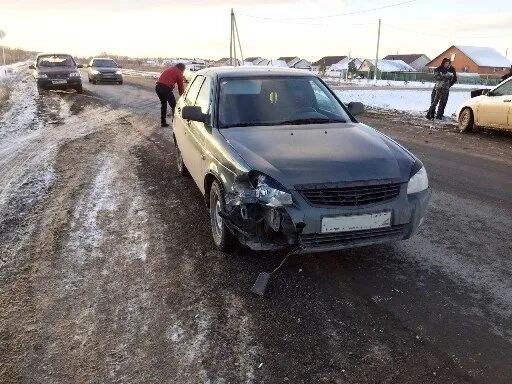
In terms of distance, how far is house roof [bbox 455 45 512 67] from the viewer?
77750 millimetres

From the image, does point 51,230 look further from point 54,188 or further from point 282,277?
point 282,277

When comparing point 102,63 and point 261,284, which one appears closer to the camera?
point 261,284

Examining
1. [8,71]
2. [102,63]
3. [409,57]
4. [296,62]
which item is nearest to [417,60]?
[409,57]

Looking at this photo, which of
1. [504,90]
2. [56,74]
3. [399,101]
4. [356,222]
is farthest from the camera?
[399,101]

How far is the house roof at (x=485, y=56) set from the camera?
77.8 metres

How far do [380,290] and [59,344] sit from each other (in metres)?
2.29

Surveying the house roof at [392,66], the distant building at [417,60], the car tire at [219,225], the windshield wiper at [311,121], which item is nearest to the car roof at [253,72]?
the windshield wiper at [311,121]

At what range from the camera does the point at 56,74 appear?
19.6 metres

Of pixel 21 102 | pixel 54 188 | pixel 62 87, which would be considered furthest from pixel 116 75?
pixel 54 188

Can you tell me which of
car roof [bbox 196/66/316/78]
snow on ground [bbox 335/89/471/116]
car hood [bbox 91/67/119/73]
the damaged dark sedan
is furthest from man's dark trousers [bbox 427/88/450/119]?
car hood [bbox 91/67/119/73]

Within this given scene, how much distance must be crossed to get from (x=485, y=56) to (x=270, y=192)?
8978cm

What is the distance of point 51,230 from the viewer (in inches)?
178

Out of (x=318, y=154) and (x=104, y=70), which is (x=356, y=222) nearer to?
(x=318, y=154)

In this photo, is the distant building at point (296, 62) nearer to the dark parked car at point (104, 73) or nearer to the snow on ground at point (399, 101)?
the dark parked car at point (104, 73)
